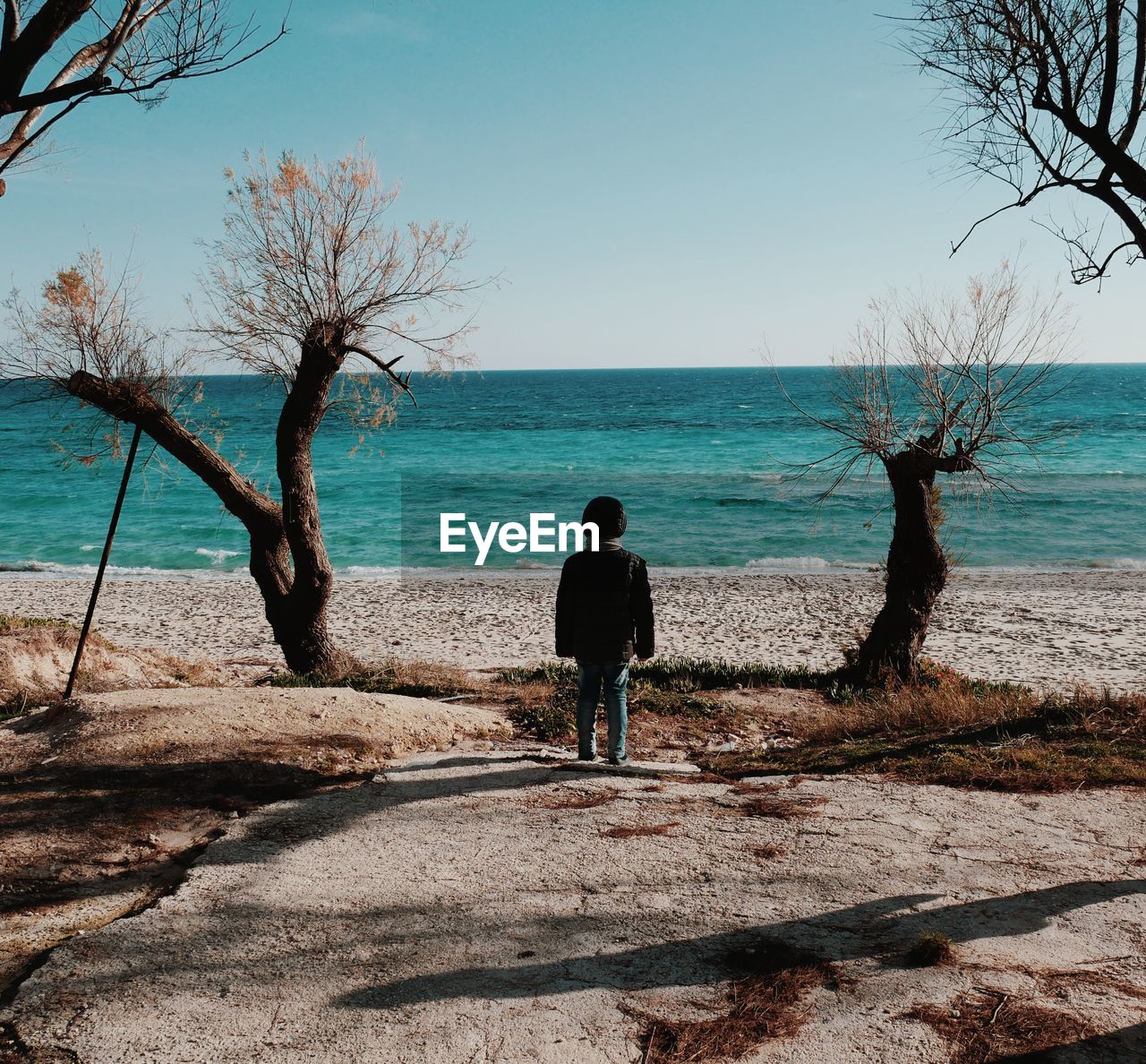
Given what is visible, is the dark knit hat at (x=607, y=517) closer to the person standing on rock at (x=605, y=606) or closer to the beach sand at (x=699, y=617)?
the person standing on rock at (x=605, y=606)

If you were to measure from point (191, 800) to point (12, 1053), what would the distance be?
2.58m

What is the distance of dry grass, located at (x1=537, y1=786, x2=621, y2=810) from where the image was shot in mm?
5742

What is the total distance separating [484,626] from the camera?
18.2m

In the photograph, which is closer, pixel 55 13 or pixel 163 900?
pixel 163 900

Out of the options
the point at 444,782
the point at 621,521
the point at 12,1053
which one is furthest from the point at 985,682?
the point at 12,1053

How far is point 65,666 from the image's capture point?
9.96 metres

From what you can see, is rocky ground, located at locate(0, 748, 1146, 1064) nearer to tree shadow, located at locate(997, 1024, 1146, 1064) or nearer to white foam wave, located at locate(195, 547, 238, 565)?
tree shadow, located at locate(997, 1024, 1146, 1064)

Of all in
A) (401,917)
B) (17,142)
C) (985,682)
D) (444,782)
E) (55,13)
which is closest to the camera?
(401,917)

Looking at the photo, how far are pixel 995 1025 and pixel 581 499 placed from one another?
120ft

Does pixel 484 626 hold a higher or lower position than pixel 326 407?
lower

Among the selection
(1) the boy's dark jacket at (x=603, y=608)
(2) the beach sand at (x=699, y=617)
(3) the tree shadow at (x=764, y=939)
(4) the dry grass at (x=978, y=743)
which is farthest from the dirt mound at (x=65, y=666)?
(3) the tree shadow at (x=764, y=939)

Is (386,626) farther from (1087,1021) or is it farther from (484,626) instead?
(1087,1021)

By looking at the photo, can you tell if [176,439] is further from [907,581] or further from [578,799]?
[907,581]

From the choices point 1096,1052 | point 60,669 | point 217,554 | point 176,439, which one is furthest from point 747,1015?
point 217,554
